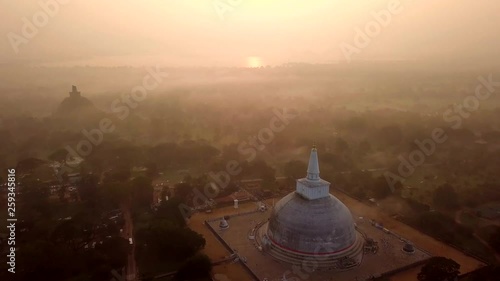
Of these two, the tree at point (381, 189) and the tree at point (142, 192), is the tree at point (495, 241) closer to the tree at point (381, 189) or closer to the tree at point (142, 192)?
the tree at point (381, 189)

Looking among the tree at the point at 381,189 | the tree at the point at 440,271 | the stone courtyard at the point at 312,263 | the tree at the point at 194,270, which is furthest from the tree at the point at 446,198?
the tree at the point at 194,270

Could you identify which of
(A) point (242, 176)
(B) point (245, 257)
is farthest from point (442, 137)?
(B) point (245, 257)

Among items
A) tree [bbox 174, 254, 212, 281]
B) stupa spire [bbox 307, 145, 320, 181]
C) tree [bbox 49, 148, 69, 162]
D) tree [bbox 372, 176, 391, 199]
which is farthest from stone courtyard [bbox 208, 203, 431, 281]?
tree [bbox 49, 148, 69, 162]

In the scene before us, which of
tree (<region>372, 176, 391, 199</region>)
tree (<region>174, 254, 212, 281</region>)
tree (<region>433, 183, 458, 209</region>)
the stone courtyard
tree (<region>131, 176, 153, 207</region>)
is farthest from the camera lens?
tree (<region>372, 176, 391, 199</region>)

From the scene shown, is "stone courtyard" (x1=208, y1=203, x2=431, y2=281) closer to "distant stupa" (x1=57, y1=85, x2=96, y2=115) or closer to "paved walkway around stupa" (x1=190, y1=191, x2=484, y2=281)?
"paved walkway around stupa" (x1=190, y1=191, x2=484, y2=281)

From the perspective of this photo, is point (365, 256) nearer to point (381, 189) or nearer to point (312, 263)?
point (312, 263)

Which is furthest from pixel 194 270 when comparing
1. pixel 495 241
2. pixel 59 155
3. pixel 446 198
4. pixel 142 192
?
pixel 59 155
